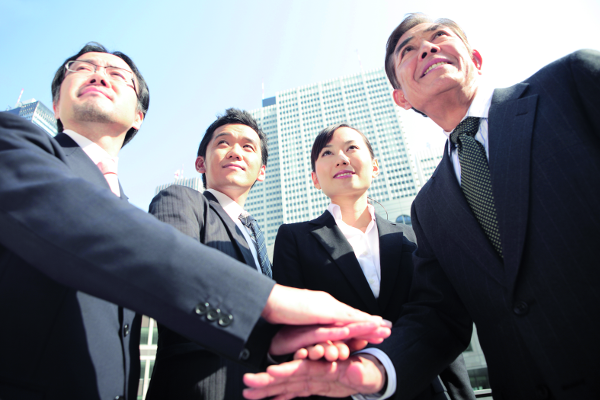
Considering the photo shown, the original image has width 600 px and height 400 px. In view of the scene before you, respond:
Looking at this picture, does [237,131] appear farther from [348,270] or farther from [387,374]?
[387,374]

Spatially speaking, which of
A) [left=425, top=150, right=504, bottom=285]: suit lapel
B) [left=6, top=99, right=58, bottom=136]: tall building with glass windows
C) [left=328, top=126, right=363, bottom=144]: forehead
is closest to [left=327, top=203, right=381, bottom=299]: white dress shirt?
[left=425, top=150, right=504, bottom=285]: suit lapel

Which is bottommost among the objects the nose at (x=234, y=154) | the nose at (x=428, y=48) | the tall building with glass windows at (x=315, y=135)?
the nose at (x=234, y=154)

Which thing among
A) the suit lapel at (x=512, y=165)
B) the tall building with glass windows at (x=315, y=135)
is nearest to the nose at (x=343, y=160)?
the suit lapel at (x=512, y=165)

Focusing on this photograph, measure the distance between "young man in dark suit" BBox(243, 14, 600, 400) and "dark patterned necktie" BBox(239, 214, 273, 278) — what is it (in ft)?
4.24

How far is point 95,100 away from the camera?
238cm

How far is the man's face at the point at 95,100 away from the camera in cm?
236

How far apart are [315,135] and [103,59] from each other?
110733 mm

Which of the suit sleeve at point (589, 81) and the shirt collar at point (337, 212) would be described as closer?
the suit sleeve at point (589, 81)

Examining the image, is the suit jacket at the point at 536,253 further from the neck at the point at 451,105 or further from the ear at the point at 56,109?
the ear at the point at 56,109

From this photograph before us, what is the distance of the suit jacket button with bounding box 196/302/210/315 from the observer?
1037mm

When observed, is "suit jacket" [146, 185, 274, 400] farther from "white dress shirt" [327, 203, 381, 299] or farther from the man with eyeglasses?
"white dress shirt" [327, 203, 381, 299]

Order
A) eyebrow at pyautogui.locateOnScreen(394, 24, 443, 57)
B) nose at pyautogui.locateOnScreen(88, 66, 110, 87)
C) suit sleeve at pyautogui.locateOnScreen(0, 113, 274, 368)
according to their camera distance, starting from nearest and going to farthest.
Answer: suit sleeve at pyautogui.locateOnScreen(0, 113, 274, 368) → nose at pyautogui.locateOnScreen(88, 66, 110, 87) → eyebrow at pyautogui.locateOnScreen(394, 24, 443, 57)

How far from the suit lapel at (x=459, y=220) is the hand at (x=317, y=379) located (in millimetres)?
927

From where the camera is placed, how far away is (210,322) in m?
1.04
